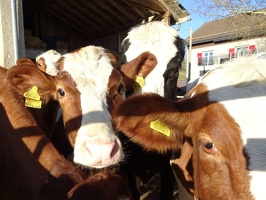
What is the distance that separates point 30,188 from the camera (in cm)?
202

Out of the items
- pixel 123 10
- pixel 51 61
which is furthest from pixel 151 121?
pixel 123 10

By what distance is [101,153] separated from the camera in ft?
7.29

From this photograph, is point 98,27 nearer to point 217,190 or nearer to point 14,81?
point 14,81

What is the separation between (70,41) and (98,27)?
1.41 meters

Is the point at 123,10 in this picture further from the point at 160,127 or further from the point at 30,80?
the point at 160,127

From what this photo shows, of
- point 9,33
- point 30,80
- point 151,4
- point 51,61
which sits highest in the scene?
point 151,4

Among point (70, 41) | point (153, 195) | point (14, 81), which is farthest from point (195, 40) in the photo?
point (14, 81)

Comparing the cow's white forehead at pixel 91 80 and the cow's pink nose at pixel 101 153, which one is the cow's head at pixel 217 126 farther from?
the cow's white forehead at pixel 91 80

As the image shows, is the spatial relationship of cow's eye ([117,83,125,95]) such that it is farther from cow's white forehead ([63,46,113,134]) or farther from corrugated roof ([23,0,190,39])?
corrugated roof ([23,0,190,39])

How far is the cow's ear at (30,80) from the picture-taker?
285 centimetres

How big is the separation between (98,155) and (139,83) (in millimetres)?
1370

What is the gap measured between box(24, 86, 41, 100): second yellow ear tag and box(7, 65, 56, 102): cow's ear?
35 mm

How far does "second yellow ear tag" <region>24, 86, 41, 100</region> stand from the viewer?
288 cm

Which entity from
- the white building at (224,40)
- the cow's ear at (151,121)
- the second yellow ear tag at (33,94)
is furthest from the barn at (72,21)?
the cow's ear at (151,121)
